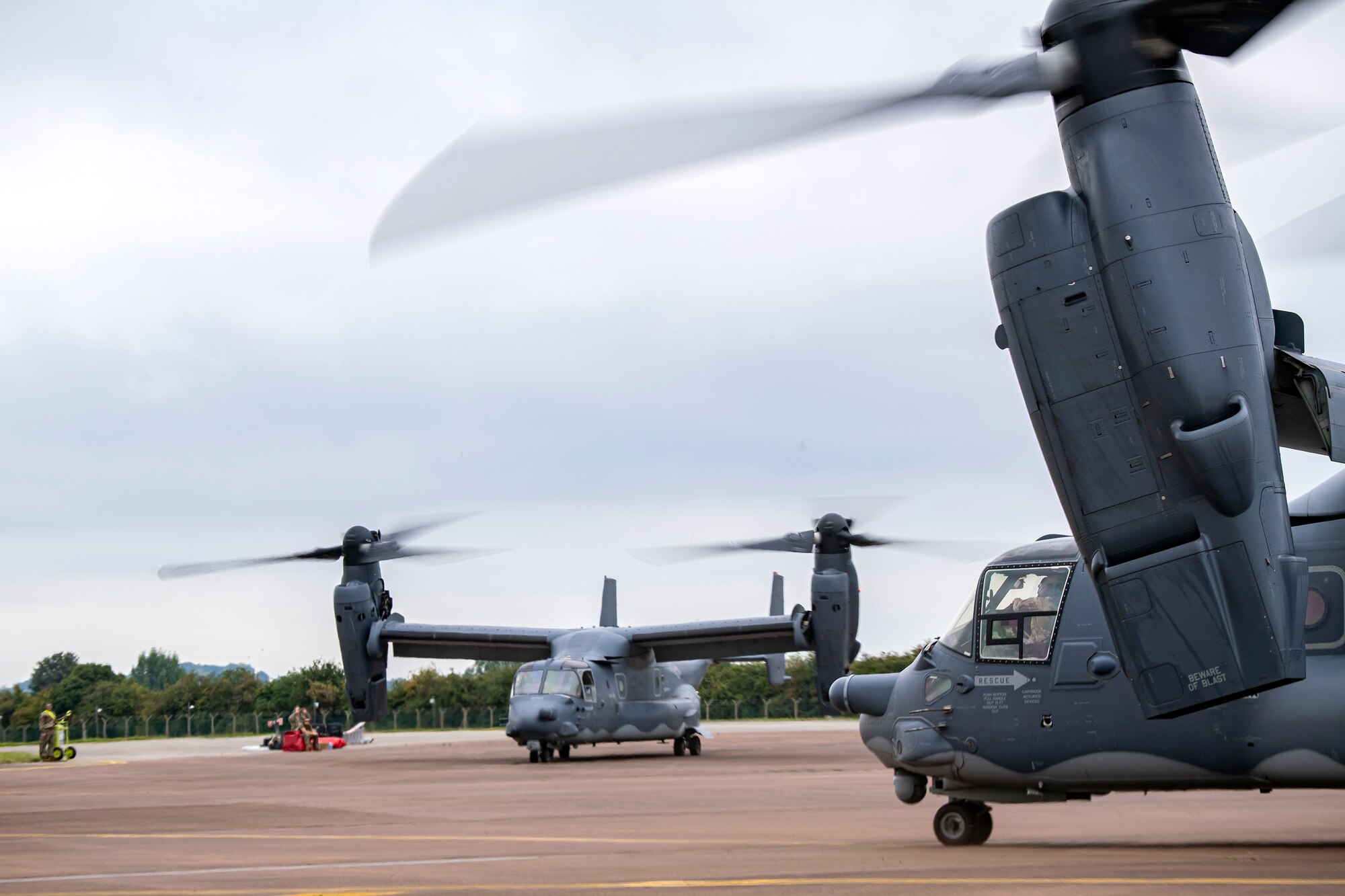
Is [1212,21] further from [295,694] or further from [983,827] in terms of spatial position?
[295,694]

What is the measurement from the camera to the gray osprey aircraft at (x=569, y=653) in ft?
96.1

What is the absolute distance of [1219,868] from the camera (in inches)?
333

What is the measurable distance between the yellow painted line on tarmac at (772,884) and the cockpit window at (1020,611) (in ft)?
8.67

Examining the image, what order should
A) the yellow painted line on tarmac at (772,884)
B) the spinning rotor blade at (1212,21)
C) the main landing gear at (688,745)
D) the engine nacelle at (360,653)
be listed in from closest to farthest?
the spinning rotor blade at (1212,21), the yellow painted line on tarmac at (772,884), the engine nacelle at (360,653), the main landing gear at (688,745)

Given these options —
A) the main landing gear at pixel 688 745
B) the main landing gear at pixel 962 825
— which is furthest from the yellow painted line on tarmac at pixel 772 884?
the main landing gear at pixel 688 745

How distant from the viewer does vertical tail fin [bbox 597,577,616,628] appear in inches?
1656

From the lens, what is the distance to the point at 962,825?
10625 mm

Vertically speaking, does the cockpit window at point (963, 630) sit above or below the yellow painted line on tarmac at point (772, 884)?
above

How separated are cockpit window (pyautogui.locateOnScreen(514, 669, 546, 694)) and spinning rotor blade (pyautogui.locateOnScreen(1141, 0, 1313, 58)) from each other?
2432 cm

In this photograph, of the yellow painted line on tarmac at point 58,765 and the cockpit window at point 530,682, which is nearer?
the cockpit window at point 530,682

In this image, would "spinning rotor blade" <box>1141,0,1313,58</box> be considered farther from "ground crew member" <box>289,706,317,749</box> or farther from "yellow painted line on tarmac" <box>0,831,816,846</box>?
"ground crew member" <box>289,706,317,749</box>

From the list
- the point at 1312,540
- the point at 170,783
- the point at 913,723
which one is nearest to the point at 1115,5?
the point at 1312,540

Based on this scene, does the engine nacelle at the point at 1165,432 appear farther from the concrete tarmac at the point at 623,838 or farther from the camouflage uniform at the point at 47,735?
the camouflage uniform at the point at 47,735

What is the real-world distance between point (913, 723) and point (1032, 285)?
13.9 feet
